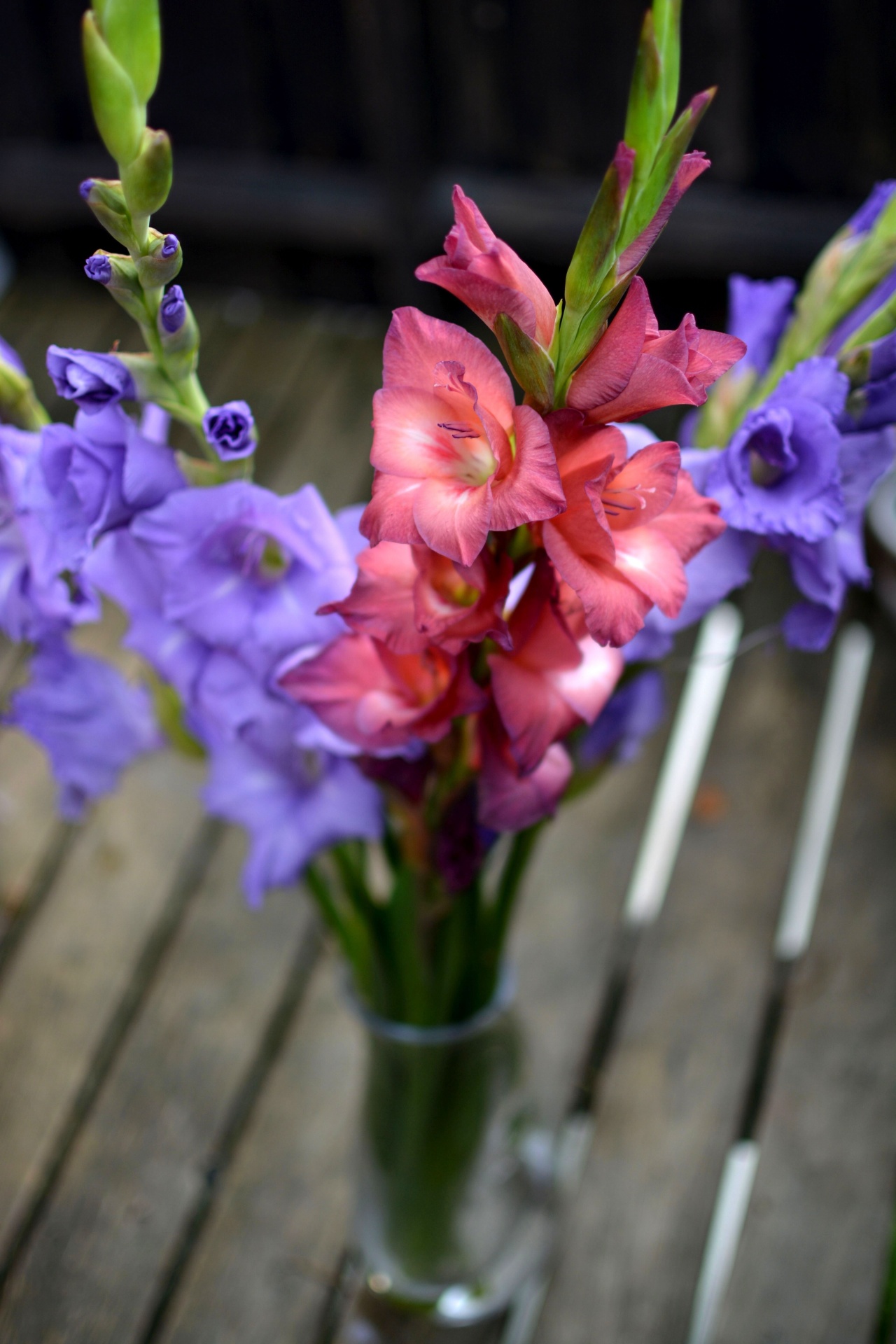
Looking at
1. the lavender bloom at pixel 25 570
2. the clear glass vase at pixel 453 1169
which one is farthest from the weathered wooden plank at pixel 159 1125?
the lavender bloom at pixel 25 570

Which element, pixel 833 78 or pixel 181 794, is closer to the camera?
pixel 181 794

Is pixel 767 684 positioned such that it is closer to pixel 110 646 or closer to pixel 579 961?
pixel 579 961

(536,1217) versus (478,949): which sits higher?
(478,949)

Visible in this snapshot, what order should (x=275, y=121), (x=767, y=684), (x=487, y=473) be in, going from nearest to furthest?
(x=487, y=473)
(x=767, y=684)
(x=275, y=121)

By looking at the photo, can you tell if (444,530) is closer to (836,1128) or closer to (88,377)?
(88,377)

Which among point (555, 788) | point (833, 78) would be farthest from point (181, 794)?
point (833, 78)

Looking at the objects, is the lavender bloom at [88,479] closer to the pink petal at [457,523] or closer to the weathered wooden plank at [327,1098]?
the pink petal at [457,523]

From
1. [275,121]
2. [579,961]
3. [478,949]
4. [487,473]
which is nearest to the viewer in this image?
[487,473]

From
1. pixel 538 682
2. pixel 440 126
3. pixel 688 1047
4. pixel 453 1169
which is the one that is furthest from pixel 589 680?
pixel 440 126
